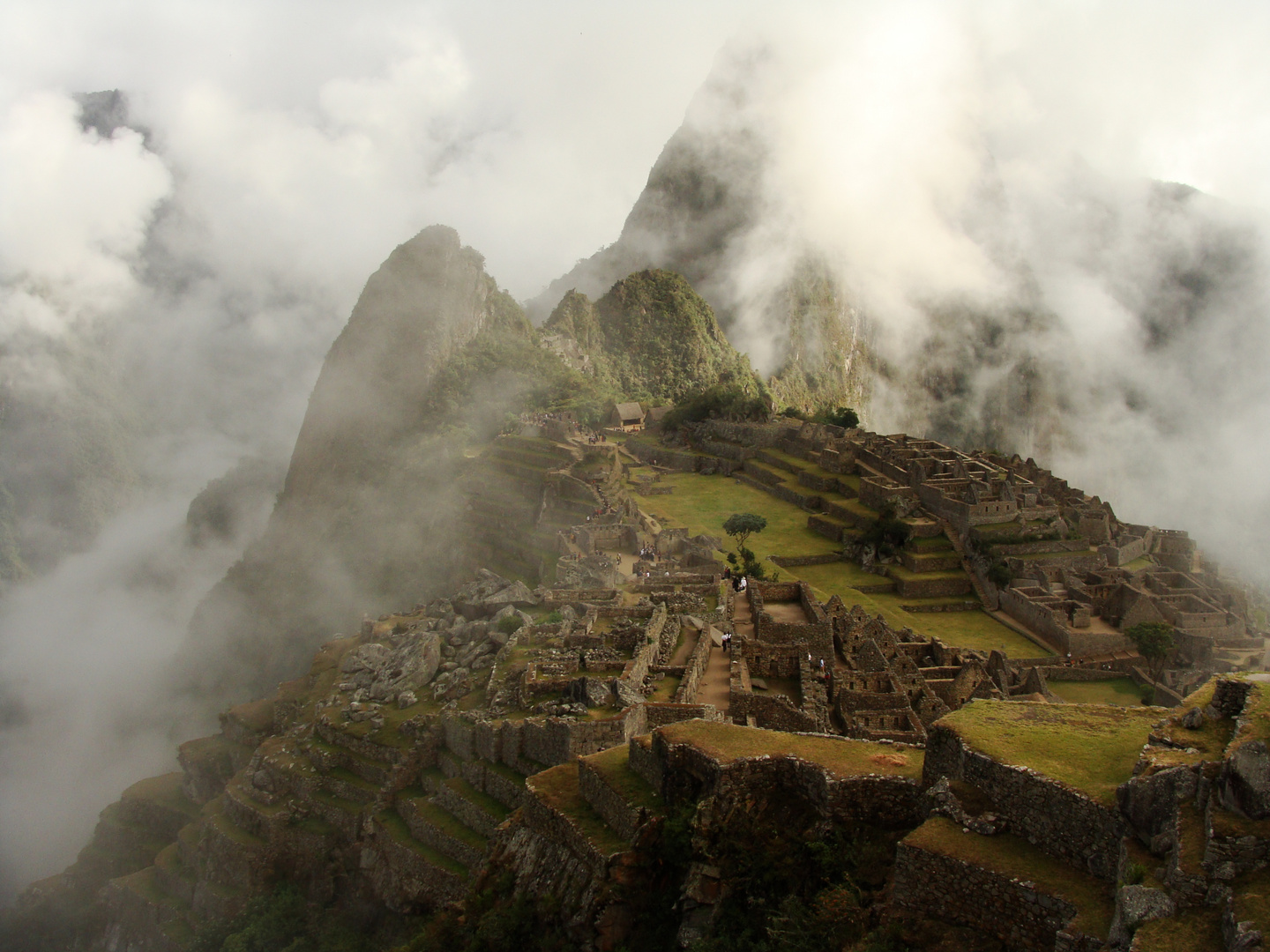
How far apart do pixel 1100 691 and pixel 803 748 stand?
28811mm

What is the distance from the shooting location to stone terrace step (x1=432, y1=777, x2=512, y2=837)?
16000 millimetres

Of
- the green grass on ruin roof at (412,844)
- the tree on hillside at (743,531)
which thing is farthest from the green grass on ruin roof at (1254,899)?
the tree on hillside at (743,531)

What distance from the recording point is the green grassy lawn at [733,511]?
1916 inches

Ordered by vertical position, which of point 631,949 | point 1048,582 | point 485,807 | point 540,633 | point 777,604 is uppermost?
point 1048,582

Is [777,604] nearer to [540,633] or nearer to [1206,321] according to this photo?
[540,633]

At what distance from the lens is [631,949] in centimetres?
1044

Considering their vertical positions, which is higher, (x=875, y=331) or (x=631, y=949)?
(x=875, y=331)

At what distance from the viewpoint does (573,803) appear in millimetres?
12531

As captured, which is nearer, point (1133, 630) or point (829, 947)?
point (829, 947)

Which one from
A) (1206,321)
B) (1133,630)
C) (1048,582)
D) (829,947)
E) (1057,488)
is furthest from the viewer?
(1206,321)

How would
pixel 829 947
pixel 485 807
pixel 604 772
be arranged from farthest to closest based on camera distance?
1. pixel 485 807
2. pixel 604 772
3. pixel 829 947

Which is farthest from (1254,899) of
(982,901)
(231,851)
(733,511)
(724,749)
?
(733,511)

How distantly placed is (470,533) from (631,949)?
38490mm

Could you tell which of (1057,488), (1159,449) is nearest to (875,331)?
(1159,449)
